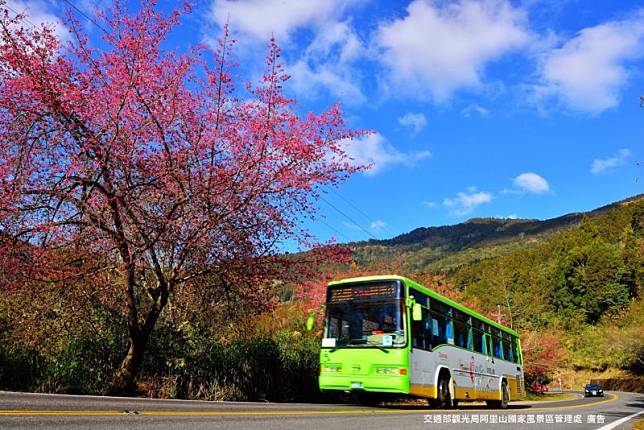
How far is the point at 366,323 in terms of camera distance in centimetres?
1337

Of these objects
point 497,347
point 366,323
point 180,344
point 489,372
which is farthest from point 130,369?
point 497,347

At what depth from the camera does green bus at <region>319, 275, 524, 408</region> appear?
12.6 metres

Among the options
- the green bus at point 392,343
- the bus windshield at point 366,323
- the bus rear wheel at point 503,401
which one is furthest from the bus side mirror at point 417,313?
the bus rear wheel at point 503,401

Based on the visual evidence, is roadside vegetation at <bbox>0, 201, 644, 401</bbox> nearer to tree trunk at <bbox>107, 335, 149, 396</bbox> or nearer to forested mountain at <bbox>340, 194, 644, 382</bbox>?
tree trunk at <bbox>107, 335, 149, 396</bbox>

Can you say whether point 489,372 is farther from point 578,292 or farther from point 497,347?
point 578,292

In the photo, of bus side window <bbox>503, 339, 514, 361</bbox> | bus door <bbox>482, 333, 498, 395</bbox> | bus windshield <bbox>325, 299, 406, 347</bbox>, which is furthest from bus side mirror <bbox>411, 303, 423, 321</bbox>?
bus side window <bbox>503, 339, 514, 361</bbox>

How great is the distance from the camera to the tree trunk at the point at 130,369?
12.4 m

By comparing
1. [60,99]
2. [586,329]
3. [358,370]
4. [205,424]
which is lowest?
[205,424]

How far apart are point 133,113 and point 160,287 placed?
414cm

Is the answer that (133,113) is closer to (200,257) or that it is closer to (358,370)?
(200,257)

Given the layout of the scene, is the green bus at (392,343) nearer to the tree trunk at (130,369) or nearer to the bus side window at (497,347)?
the bus side window at (497,347)

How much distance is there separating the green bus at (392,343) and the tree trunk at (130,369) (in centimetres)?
461

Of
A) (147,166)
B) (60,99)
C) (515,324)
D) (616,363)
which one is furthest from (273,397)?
(616,363)

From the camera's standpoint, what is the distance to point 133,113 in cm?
1084
